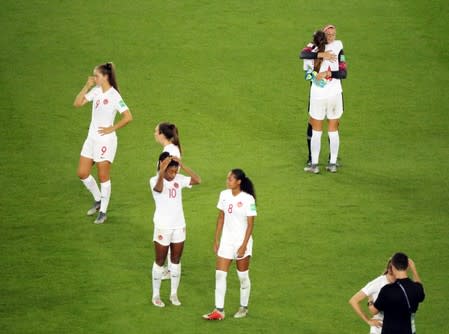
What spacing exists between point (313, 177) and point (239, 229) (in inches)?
208

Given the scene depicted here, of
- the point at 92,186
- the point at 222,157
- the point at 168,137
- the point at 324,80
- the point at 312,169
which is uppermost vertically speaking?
the point at 324,80

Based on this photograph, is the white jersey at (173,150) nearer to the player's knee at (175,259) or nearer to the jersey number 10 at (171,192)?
the jersey number 10 at (171,192)

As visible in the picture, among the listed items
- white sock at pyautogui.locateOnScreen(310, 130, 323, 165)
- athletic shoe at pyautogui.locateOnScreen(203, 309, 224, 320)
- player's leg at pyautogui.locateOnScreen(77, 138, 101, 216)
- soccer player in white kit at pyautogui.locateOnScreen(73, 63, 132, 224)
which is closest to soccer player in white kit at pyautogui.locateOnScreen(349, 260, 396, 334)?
athletic shoe at pyautogui.locateOnScreen(203, 309, 224, 320)

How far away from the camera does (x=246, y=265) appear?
13.6m

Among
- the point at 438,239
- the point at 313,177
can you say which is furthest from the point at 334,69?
the point at 438,239

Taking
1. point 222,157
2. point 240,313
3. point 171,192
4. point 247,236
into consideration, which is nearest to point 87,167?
point 171,192

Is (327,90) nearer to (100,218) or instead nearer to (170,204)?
(100,218)

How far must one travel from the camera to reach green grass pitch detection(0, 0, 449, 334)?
14.5 m

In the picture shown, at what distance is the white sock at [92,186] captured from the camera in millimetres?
16781

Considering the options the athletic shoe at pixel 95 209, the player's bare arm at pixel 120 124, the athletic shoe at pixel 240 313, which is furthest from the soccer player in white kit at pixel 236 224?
the athletic shoe at pixel 95 209

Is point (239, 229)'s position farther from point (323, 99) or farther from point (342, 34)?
point (342, 34)

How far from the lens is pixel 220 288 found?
13.6m

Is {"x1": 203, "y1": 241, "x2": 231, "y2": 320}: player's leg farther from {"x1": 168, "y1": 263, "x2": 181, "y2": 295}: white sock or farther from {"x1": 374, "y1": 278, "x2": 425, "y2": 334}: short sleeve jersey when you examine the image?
{"x1": 374, "y1": 278, "x2": 425, "y2": 334}: short sleeve jersey

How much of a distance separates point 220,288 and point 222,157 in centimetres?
615
